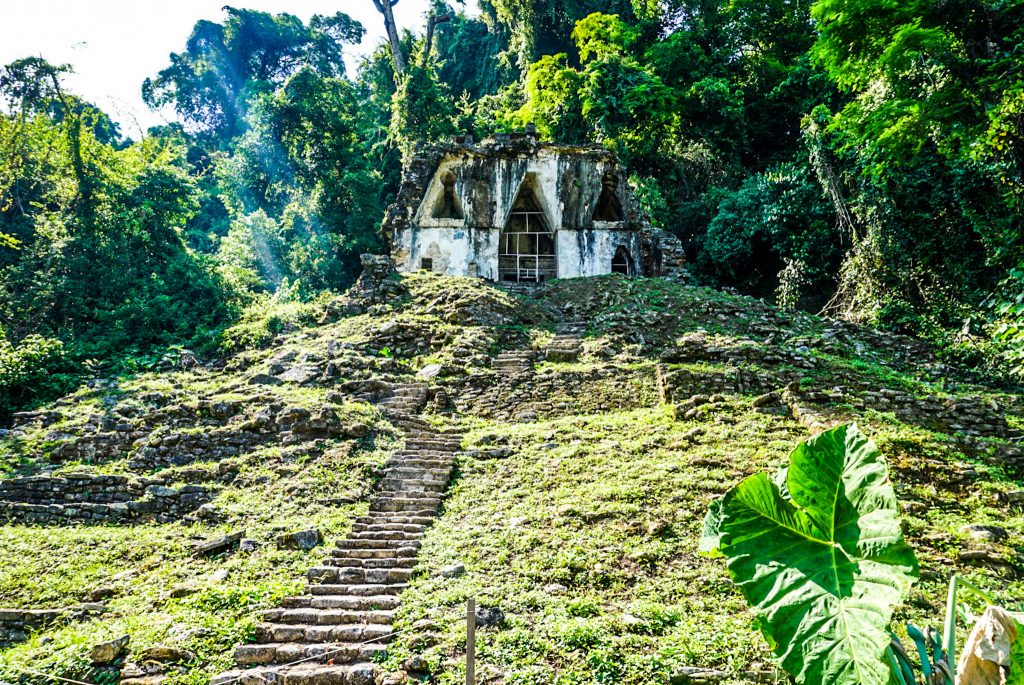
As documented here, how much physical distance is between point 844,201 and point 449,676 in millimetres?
18488

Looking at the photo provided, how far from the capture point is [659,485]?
793 cm

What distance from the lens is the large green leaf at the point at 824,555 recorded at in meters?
3.17

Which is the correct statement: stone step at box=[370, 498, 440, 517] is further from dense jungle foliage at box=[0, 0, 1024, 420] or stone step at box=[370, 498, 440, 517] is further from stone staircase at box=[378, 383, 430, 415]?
dense jungle foliage at box=[0, 0, 1024, 420]

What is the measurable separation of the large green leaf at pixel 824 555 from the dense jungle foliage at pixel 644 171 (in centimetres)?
838

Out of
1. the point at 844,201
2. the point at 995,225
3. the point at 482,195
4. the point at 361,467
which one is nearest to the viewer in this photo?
the point at 361,467

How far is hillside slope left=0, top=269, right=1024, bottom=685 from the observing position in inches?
220

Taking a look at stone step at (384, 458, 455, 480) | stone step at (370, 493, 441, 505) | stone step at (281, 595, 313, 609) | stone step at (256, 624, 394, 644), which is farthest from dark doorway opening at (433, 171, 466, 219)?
stone step at (256, 624, 394, 644)

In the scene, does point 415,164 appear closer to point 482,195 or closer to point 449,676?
point 482,195

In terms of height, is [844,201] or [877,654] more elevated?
[844,201]

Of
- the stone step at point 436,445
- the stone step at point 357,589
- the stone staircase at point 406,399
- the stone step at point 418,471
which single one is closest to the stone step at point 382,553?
the stone step at point 357,589

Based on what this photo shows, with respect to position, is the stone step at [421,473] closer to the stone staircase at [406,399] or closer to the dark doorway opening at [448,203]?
the stone staircase at [406,399]

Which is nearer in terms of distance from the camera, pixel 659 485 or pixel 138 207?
pixel 659 485

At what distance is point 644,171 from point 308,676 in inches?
949

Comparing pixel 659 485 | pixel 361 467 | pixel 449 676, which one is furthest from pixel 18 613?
pixel 659 485
